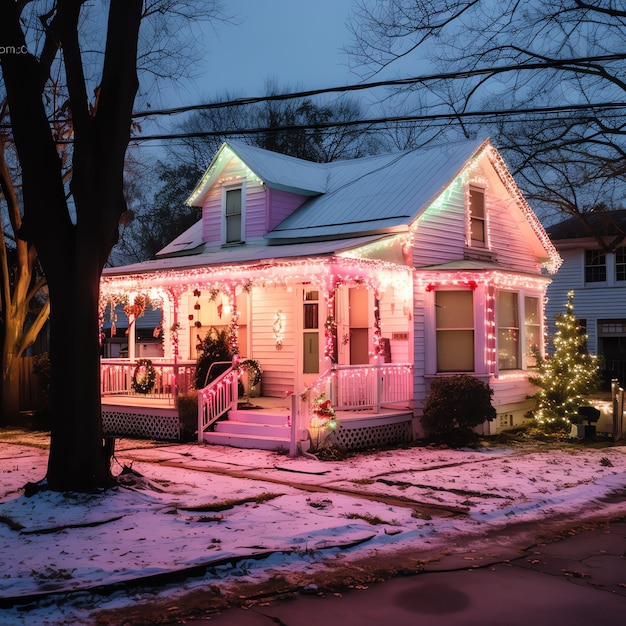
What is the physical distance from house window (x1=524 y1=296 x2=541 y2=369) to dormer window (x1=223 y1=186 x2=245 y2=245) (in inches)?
297

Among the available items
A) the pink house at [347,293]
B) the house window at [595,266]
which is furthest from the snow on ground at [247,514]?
the house window at [595,266]

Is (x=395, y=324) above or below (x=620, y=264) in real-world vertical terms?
below

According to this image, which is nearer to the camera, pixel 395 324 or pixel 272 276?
pixel 272 276

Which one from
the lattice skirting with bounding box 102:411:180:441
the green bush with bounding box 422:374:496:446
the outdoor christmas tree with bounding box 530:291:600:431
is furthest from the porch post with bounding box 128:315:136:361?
the outdoor christmas tree with bounding box 530:291:600:431

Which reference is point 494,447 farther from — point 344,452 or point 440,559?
point 440,559

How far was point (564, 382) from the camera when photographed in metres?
17.6

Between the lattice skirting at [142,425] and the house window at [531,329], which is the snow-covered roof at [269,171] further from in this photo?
the lattice skirting at [142,425]

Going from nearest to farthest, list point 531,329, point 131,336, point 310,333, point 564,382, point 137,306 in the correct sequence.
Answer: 1. point 564,382
2. point 310,333
3. point 531,329
4. point 137,306
5. point 131,336

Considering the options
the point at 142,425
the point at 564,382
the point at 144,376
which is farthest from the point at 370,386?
the point at 144,376

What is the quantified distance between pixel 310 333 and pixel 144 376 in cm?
401

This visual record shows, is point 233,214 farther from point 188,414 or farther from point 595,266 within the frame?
point 595,266

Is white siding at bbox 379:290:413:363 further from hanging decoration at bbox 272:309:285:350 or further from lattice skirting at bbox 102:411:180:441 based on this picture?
lattice skirting at bbox 102:411:180:441

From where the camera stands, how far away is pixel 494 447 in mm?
15539

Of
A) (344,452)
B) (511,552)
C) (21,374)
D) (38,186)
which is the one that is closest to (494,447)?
(344,452)
